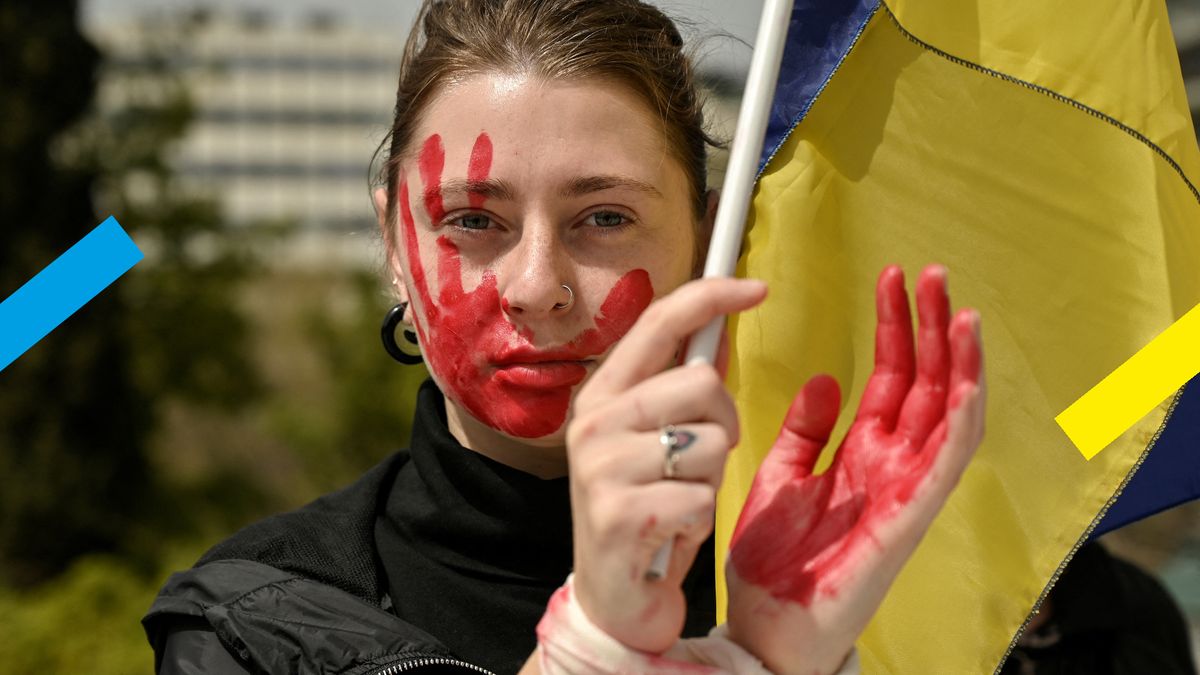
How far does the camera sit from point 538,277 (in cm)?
194

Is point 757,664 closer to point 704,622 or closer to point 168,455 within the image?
point 704,622

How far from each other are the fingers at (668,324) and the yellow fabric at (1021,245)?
0.76 metres

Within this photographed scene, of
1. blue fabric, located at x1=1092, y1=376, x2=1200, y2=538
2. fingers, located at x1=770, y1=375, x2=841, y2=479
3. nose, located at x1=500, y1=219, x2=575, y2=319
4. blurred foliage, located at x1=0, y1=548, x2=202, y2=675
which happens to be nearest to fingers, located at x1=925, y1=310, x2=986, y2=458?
fingers, located at x1=770, y1=375, x2=841, y2=479

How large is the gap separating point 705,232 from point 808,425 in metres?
0.70

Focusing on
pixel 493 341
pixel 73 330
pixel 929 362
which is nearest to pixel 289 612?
pixel 493 341

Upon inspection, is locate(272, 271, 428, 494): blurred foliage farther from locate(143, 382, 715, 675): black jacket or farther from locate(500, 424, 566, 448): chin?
locate(500, 424, 566, 448): chin

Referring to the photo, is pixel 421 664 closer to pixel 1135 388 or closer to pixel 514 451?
pixel 514 451

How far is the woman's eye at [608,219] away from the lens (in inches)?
80.0

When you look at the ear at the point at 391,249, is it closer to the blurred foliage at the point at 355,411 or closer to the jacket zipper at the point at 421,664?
the jacket zipper at the point at 421,664

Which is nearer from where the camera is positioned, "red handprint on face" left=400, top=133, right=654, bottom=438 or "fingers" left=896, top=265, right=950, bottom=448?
"fingers" left=896, top=265, right=950, bottom=448

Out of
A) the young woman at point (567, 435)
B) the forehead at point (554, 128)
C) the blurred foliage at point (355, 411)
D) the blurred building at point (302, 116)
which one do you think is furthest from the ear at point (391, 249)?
the blurred building at point (302, 116)

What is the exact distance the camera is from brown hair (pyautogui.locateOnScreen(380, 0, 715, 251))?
211 cm

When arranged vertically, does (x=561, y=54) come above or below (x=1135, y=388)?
above

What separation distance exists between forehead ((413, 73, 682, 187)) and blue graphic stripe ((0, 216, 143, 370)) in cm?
54
